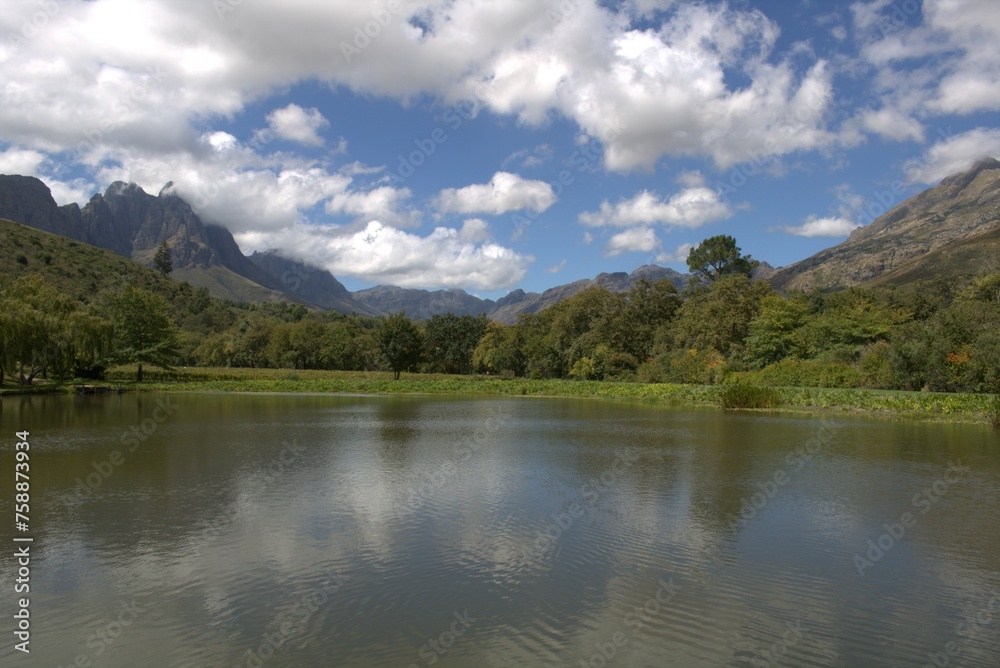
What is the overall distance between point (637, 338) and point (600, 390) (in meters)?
17.6

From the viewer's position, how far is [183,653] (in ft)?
20.4

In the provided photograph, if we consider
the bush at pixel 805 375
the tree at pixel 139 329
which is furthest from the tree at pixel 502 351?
the tree at pixel 139 329

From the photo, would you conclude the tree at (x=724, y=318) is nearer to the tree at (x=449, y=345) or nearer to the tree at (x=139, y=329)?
the tree at (x=449, y=345)

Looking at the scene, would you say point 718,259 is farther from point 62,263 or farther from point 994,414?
point 62,263

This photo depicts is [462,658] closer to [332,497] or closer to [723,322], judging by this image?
[332,497]

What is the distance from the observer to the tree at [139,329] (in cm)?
6031

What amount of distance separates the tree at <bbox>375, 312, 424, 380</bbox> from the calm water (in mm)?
52645

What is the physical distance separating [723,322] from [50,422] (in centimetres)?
5224

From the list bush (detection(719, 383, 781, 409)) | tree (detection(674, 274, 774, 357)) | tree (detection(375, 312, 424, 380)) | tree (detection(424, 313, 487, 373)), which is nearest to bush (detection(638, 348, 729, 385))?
tree (detection(674, 274, 774, 357))

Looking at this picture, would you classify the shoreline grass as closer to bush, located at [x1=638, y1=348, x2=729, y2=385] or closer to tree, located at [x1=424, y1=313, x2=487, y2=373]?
bush, located at [x1=638, y1=348, x2=729, y2=385]

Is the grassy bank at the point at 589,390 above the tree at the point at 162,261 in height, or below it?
below

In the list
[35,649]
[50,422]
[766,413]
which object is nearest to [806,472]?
[35,649]

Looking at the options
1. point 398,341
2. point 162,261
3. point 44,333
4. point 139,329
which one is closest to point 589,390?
point 398,341

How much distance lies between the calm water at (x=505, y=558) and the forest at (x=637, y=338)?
24.1 m
